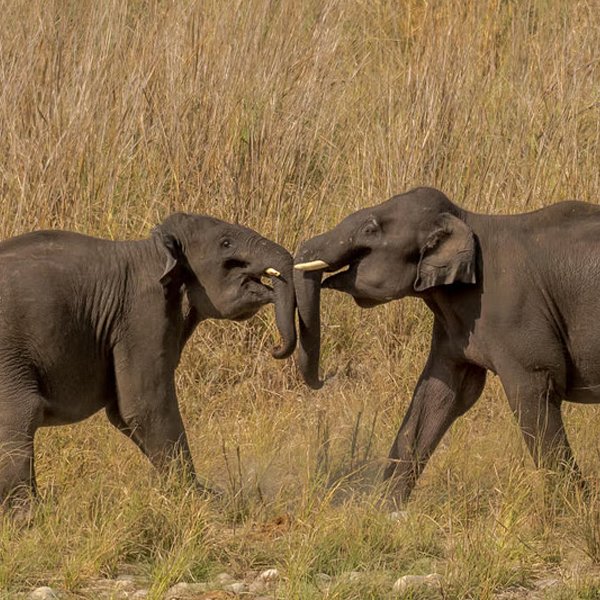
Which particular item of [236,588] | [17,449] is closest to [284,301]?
[17,449]

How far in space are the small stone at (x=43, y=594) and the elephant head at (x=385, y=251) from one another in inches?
71.5

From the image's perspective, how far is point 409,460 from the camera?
25.1ft

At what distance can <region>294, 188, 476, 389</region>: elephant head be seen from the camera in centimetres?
742

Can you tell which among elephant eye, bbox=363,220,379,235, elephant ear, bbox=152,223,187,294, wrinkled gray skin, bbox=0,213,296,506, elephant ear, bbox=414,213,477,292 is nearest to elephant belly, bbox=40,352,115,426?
wrinkled gray skin, bbox=0,213,296,506

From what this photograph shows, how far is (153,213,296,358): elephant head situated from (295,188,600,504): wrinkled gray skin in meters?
0.10

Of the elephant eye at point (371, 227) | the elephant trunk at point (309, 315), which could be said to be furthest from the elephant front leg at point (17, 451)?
the elephant eye at point (371, 227)

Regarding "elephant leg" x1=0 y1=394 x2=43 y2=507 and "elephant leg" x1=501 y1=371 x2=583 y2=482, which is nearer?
"elephant leg" x1=0 y1=394 x2=43 y2=507

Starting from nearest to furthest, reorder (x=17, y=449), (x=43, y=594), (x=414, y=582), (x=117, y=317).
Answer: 1. (x=43, y=594)
2. (x=414, y=582)
3. (x=17, y=449)
4. (x=117, y=317)

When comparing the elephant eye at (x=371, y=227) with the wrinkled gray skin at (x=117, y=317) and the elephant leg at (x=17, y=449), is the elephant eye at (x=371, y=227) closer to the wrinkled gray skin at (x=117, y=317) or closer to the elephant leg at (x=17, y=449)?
the wrinkled gray skin at (x=117, y=317)

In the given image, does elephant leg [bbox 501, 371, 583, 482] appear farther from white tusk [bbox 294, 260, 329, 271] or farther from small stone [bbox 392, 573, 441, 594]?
small stone [bbox 392, 573, 441, 594]

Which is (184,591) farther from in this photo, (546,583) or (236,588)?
(546,583)

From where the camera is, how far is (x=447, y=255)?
737 cm

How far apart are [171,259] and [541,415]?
5.50 feet

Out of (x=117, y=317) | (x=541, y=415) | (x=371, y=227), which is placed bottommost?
(x=541, y=415)
